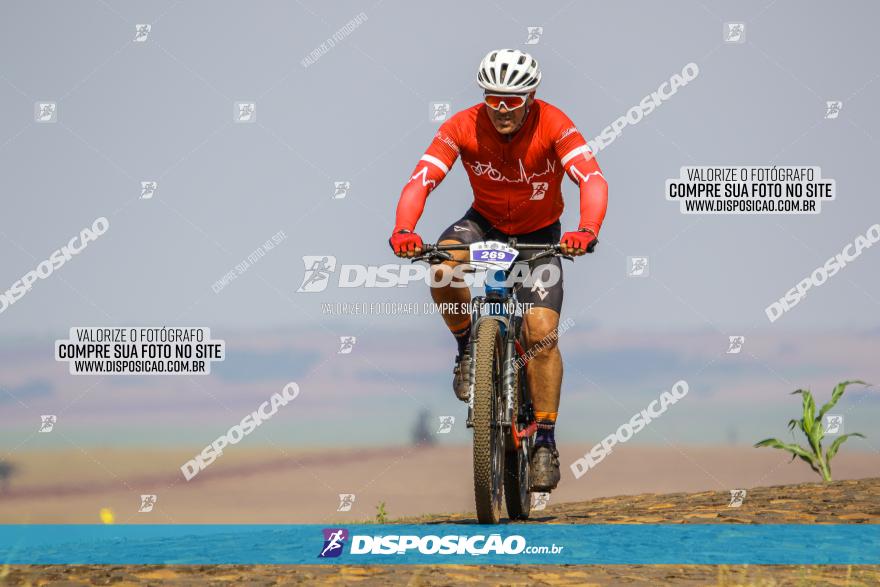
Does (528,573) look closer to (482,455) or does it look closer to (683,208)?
(482,455)

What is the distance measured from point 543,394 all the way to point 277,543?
2.48 metres

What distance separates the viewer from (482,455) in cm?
841

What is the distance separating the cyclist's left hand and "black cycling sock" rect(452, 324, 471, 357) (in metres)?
1.25

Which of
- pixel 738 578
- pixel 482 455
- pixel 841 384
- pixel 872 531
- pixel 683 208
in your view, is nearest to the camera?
pixel 738 578

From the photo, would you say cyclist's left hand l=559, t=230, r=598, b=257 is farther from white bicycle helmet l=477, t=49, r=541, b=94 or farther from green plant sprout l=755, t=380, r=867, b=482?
green plant sprout l=755, t=380, r=867, b=482

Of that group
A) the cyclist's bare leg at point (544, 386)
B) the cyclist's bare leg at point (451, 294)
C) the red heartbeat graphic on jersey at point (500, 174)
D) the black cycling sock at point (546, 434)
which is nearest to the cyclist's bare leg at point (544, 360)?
the cyclist's bare leg at point (544, 386)

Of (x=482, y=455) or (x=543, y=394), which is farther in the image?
(x=543, y=394)

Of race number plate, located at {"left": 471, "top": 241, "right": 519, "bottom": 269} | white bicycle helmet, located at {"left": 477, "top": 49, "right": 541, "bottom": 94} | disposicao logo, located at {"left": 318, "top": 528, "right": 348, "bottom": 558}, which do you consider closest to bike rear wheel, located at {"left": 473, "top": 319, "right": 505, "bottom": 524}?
race number plate, located at {"left": 471, "top": 241, "right": 519, "bottom": 269}

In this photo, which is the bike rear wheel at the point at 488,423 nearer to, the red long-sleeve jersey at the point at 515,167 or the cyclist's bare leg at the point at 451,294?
the cyclist's bare leg at the point at 451,294

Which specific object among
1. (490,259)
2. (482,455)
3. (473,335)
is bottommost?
(482,455)

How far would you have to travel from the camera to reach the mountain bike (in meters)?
8.53

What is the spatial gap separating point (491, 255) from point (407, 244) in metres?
0.64

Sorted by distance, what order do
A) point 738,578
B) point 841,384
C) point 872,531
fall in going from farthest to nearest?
point 841,384
point 872,531
point 738,578

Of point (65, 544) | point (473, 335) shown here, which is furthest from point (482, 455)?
point (65, 544)
